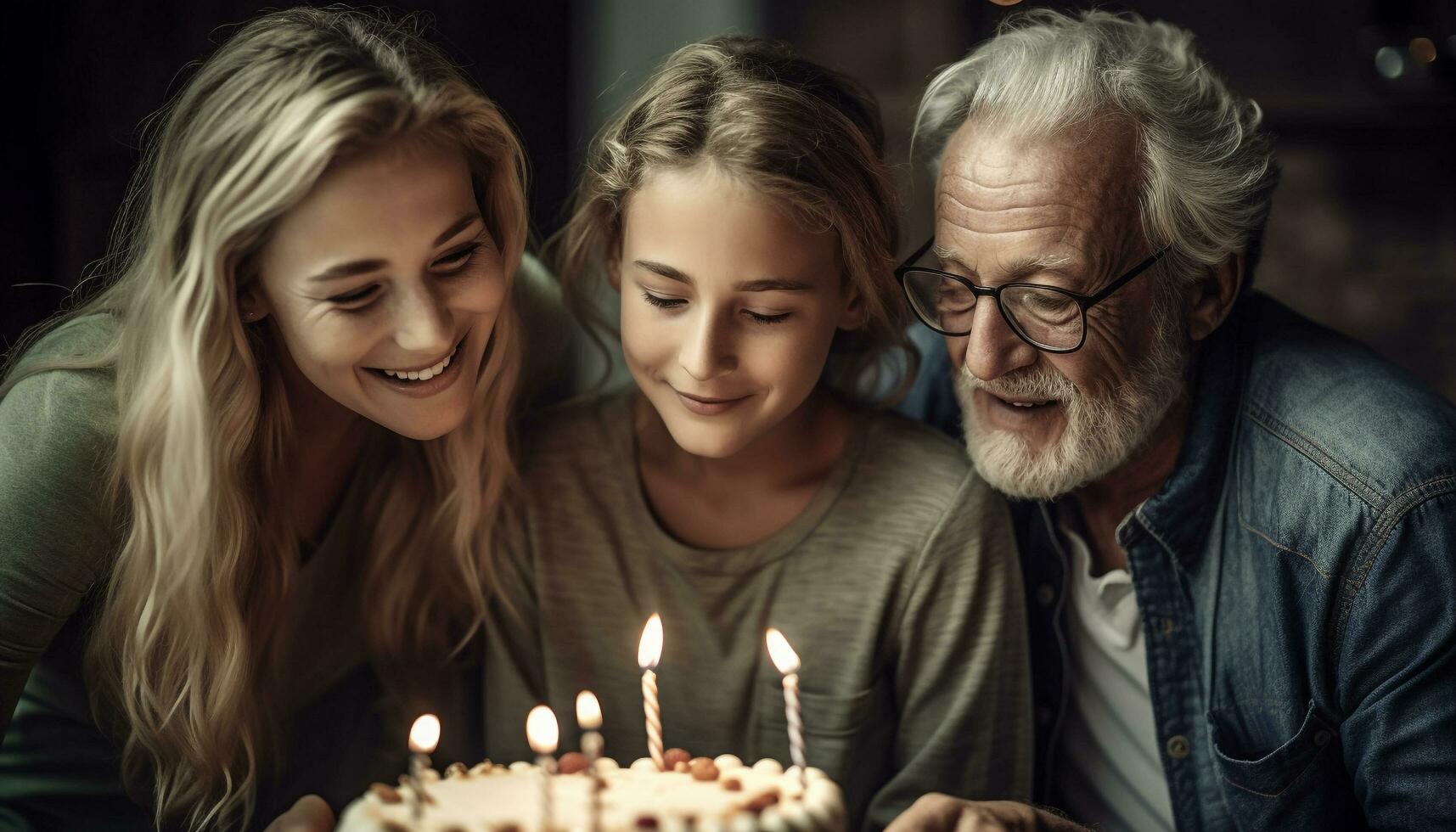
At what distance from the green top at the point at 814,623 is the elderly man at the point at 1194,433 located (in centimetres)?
14

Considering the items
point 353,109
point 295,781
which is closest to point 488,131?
point 353,109

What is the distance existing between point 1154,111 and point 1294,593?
2.15 ft

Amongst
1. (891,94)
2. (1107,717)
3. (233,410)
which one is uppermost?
(891,94)

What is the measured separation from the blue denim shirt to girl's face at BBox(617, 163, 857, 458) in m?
0.54

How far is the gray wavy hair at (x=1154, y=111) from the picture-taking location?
1539 mm

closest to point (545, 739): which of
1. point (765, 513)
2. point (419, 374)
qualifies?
point (419, 374)

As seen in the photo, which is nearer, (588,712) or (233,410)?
(588,712)

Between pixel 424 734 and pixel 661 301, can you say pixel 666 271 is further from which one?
pixel 424 734

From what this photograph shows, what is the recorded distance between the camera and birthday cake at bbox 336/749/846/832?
1088 mm

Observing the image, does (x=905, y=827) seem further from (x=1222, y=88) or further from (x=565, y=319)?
(x=1222, y=88)

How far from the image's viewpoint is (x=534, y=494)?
1668 millimetres

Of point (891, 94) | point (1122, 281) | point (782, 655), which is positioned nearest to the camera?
point (782, 655)

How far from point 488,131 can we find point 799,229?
400 millimetres

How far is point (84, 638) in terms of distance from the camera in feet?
4.89
